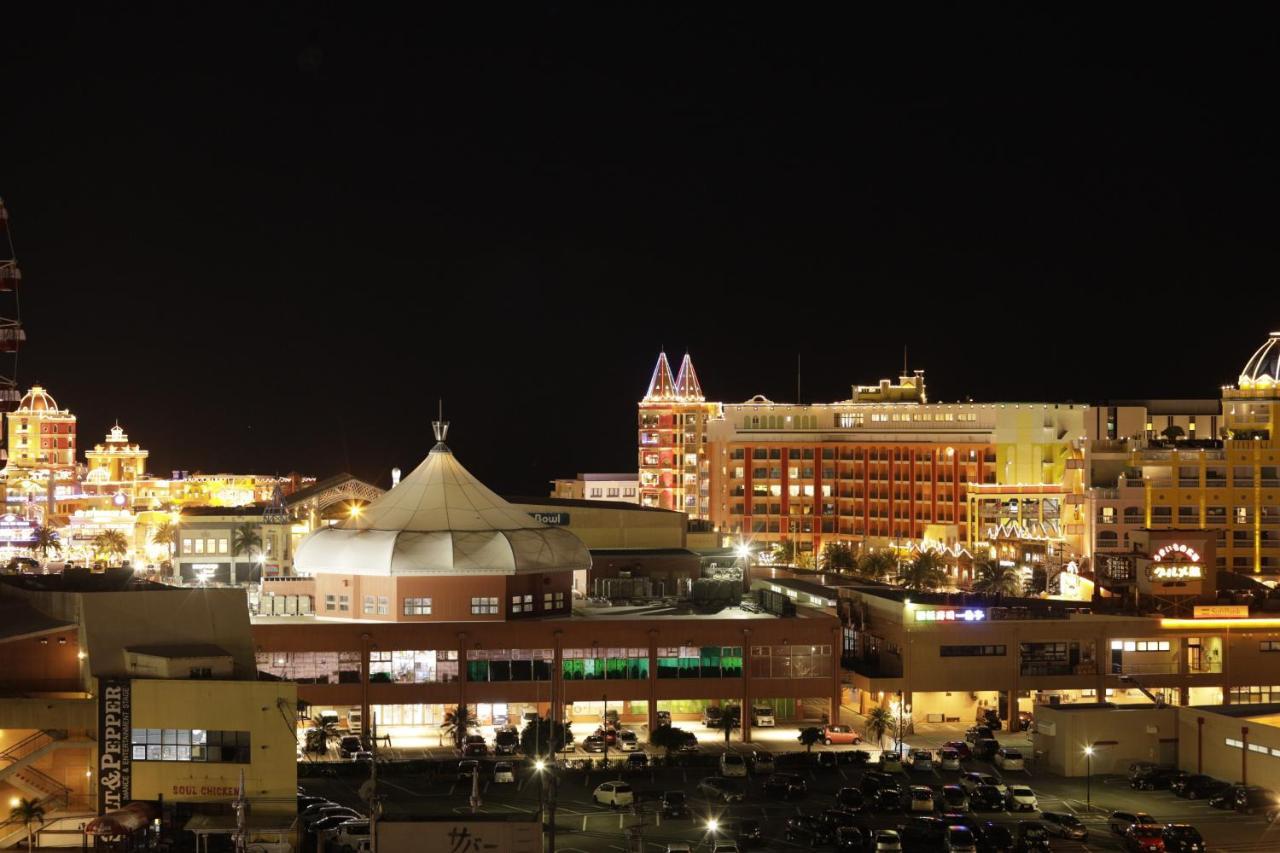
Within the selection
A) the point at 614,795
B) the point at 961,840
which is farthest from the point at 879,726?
the point at 961,840

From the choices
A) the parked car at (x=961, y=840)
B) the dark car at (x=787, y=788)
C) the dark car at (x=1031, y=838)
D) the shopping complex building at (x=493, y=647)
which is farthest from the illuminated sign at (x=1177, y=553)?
the parked car at (x=961, y=840)

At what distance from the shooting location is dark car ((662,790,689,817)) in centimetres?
5538

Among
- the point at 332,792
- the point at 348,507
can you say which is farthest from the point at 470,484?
the point at 348,507

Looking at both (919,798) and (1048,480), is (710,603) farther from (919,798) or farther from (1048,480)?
(1048,480)

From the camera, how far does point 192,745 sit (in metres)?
51.2

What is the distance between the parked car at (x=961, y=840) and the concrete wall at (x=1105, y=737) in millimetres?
13971

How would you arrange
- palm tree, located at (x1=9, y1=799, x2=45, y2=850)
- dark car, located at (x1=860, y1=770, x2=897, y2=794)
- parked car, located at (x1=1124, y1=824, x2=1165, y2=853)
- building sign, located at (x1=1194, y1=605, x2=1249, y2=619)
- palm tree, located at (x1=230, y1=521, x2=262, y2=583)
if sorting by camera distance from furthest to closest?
palm tree, located at (x1=230, y1=521, x2=262, y2=583)
building sign, located at (x1=1194, y1=605, x2=1249, y2=619)
dark car, located at (x1=860, y1=770, x2=897, y2=794)
parked car, located at (x1=1124, y1=824, x2=1165, y2=853)
palm tree, located at (x1=9, y1=799, x2=45, y2=850)

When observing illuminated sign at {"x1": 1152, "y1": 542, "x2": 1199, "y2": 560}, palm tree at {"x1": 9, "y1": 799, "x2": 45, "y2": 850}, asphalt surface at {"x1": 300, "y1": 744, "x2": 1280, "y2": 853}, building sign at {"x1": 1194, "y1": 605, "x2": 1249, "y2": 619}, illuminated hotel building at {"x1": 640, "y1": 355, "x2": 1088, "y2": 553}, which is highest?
illuminated hotel building at {"x1": 640, "y1": 355, "x2": 1088, "y2": 553}

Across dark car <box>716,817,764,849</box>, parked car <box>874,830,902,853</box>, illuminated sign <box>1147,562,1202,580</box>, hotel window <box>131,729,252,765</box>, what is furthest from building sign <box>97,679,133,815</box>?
illuminated sign <box>1147,562,1202,580</box>

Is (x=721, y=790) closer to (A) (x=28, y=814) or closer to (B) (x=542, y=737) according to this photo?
(B) (x=542, y=737)

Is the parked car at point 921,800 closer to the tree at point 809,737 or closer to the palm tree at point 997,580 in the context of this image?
the tree at point 809,737

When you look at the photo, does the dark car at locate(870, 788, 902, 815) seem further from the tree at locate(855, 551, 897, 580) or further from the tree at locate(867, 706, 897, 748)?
the tree at locate(855, 551, 897, 580)

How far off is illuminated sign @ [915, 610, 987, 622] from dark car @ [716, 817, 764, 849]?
2120 centimetres

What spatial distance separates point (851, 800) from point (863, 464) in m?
96.3
